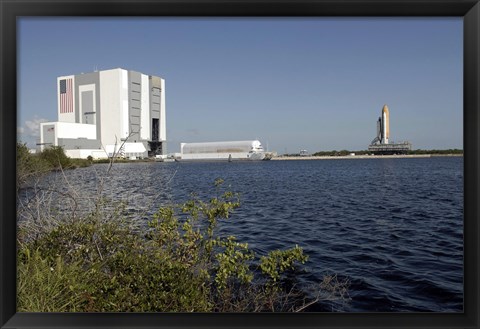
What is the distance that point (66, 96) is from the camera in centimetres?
3028

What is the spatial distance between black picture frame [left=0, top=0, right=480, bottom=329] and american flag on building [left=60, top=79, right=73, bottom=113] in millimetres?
31765

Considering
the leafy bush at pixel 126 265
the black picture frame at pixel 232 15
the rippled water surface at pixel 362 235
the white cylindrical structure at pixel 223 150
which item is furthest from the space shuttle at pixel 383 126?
the black picture frame at pixel 232 15

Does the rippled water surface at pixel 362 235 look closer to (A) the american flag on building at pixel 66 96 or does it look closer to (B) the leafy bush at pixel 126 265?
(B) the leafy bush at pixel 126 265

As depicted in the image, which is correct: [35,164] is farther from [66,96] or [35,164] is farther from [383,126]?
[66,96]

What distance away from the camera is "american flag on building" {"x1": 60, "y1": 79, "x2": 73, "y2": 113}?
2961 centimetres

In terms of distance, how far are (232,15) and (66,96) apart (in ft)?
110

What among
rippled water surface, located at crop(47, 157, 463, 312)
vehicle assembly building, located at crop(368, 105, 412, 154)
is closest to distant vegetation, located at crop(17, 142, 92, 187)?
rippled water surface, located at crop(47, 157, 463, 312)

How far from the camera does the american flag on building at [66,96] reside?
29608mm

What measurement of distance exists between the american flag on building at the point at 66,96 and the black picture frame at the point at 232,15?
31.8 metres
